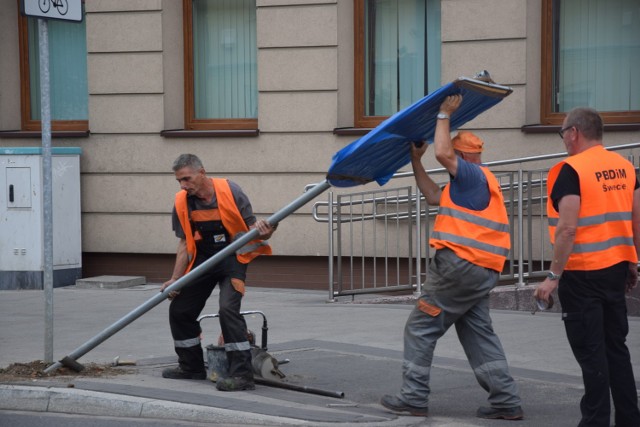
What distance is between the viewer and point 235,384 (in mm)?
7438

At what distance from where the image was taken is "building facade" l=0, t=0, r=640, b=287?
501 inches

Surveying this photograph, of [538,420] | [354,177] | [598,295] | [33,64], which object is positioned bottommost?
[538,420]

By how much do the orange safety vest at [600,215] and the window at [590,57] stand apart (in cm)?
654

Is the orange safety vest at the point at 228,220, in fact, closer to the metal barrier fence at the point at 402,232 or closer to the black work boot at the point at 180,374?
the black work boot at the point at 180,374

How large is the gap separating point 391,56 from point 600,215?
7818 mm

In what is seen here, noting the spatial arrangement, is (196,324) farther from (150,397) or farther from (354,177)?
(354,177)

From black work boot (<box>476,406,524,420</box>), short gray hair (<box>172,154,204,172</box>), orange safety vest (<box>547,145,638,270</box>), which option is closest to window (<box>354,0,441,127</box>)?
short gray hair (<box>172,154,204,172</box>)

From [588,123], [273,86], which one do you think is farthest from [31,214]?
[588,123]

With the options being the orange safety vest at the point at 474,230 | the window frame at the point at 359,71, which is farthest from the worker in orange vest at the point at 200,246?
the window frame at the point at 359,71

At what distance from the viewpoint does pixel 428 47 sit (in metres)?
13.6

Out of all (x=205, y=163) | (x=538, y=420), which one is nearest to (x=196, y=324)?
(x=538, y=420)

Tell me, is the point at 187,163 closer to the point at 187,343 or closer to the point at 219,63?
the point at 187,343

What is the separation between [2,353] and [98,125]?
5.81 metres

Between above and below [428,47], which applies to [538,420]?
below
